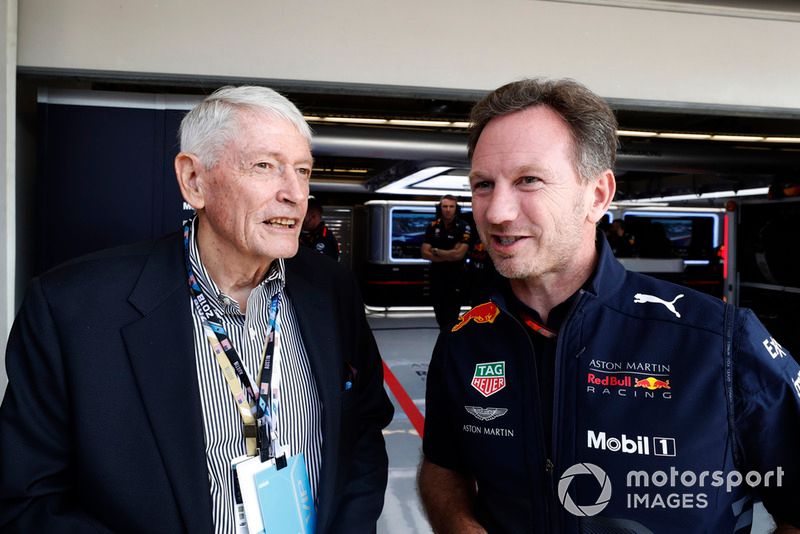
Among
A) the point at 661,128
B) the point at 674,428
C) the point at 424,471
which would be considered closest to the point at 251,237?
the point at 424,471

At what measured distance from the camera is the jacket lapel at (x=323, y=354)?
141 cm

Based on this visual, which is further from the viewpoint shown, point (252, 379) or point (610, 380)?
point (252, 379)

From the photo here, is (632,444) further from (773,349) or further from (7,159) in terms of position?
(7,159)

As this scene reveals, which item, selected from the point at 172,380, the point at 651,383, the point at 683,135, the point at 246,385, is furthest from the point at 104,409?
the point at 683,135

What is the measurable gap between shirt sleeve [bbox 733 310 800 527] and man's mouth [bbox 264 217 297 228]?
1.02m

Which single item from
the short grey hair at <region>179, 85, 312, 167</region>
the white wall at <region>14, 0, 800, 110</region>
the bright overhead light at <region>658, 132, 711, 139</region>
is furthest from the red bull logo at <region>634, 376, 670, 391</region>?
the bright overhead light at <region>658, 132, 711, 139</region>

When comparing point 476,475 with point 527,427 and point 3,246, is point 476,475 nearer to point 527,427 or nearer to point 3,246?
point 527,427

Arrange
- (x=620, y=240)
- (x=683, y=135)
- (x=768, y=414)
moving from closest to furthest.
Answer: (x=768, y=414) < (x=683, y=135) < (x=620, y=240)

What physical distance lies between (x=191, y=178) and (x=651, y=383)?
118 centimetres

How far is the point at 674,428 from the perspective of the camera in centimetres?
113

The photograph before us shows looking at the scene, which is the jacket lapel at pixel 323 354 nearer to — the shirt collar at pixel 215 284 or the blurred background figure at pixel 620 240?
the shirt collar at pixel 215 284

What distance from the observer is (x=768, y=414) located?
1.09 meters

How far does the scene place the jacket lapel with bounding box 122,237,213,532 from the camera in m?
1.23

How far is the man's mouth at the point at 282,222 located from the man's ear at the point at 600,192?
718 mm
